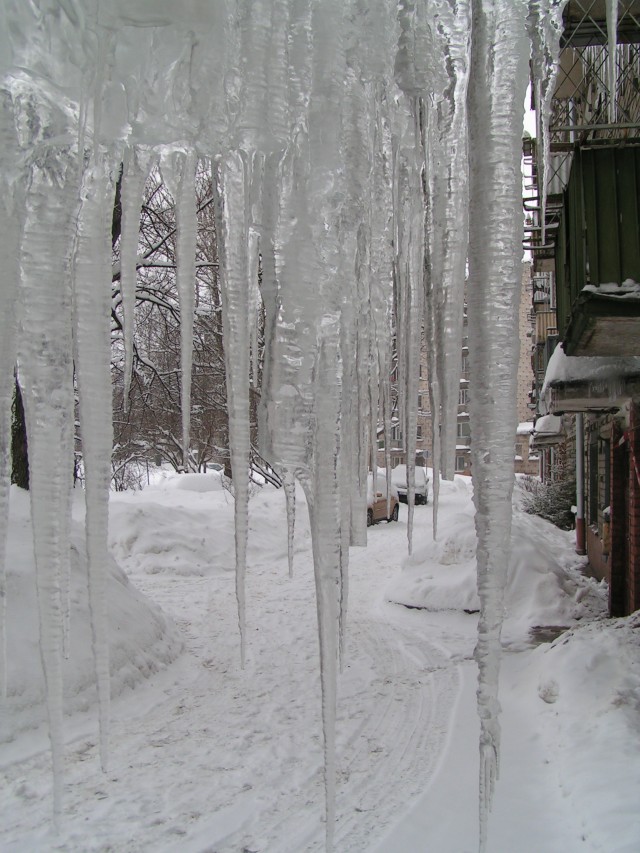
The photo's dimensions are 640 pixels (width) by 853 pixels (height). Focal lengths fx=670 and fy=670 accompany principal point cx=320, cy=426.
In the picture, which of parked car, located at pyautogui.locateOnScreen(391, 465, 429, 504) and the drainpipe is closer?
the drainpipe

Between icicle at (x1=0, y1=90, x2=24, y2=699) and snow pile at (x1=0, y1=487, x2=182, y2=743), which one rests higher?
icicle at (x1=0, y1=90, x2=24, y2=699)

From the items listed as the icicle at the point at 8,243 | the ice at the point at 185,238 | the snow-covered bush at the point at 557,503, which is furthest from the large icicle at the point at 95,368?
the snow-covered bush at the point at 557,503

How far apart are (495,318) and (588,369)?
4827 millimetres

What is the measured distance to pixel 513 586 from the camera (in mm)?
8188

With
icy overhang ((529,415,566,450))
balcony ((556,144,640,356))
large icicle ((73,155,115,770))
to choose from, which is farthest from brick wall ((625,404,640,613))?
icy overhang ((529,415,566,450))

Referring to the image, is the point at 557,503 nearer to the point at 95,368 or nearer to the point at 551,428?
the point at 551,428

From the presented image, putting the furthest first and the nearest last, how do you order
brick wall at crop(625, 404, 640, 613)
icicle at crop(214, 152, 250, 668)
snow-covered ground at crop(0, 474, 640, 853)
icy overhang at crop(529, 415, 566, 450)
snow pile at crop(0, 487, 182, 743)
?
icy overhang at crop(529, 415, 566, 450) → brick wall at crop(625, 404, 640, 613) → snow pile at crop(0, 487, 182, 743) → snow-covered ground at crop(0, 474, 640, 853) → icicle at crop(214, 152, 250, 668)

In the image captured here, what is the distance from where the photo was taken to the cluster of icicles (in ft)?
5.78

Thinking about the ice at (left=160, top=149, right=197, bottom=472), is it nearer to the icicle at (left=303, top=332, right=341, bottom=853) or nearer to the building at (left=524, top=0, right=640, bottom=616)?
the icicle at (left=303, top=332, right=341, bottom=853)

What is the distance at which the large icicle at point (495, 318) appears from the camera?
177 centimetres

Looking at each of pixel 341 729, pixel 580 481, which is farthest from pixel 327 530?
pixel 580 481

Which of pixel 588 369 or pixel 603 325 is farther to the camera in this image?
pixel 588 369

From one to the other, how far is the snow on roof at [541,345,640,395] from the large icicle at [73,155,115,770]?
493 centimetres

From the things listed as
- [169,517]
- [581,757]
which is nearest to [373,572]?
[169,517]
